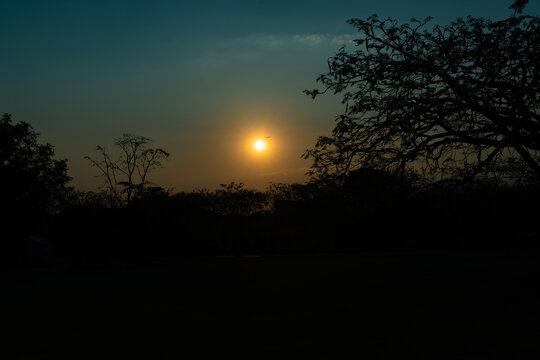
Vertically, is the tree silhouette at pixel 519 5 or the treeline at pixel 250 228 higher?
the tree silhouette at pixel 519 5

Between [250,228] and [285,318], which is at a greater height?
[250,228]

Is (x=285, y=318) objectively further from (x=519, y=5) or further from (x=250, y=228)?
(x=250, y=228)

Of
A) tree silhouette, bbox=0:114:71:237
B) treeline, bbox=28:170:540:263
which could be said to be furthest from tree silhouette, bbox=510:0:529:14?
tree silhouette, bbox=0:114:71:237

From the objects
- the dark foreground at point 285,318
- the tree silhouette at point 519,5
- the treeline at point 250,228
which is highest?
the tree silhouette at point 519,5

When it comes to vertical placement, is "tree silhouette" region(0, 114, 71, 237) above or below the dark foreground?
above

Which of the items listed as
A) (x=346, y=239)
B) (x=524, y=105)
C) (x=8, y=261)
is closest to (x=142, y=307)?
(x=524, y=105)

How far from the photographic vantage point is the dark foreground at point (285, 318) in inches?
327

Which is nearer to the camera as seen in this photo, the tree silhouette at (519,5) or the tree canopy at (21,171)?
the tree silhouette at (519,5)

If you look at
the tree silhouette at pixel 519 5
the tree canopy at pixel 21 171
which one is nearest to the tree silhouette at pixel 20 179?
the tree canopy at pixel 21 171

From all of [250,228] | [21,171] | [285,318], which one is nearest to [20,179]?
[21,171]

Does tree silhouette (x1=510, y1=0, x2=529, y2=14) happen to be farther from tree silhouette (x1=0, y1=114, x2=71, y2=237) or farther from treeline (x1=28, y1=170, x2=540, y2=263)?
tree silhouette (x1=0, y1=114, x2=71, y2=237)

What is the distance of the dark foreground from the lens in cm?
830

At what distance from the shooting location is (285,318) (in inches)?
434

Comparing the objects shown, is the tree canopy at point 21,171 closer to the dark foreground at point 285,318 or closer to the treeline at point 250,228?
the treeline at point 250,228
